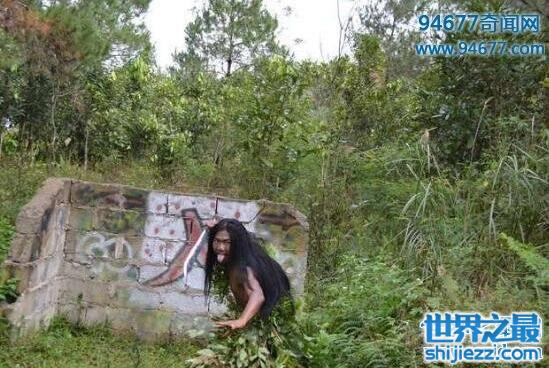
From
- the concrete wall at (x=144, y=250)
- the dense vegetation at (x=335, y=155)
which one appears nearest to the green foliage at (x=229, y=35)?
the dense vegetation at (x=335, y=155)

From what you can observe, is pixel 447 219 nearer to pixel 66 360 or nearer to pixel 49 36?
pixel 66 360

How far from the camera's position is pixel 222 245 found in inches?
140

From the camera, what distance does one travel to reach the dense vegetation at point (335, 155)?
457cm

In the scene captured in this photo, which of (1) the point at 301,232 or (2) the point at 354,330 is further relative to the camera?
(1) the point at 301,232

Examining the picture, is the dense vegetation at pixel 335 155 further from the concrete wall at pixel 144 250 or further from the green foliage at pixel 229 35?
the green foliage at pixel 229 35

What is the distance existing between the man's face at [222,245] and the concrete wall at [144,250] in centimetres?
205

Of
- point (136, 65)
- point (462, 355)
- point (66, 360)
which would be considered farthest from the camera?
point (136, 65)

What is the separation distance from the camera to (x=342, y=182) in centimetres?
720

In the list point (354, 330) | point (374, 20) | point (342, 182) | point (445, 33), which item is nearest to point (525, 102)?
point (445, 33)

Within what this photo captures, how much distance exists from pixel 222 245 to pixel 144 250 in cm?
235

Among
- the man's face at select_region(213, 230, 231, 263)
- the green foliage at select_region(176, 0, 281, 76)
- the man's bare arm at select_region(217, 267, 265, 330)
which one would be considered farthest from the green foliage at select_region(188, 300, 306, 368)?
the green foliage at select_region(176, 0, 281, 76)

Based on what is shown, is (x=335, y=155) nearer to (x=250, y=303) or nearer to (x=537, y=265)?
(x=537, y=265)

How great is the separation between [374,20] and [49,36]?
999 cm

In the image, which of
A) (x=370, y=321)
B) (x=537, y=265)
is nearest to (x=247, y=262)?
(x=370, y=321)
